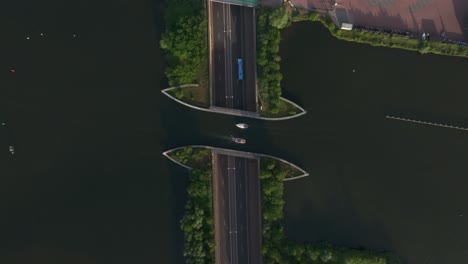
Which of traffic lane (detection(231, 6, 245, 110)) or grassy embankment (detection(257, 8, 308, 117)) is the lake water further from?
traffic lane (detection(231, 6, 245, 110))

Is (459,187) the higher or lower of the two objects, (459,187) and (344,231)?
the higher

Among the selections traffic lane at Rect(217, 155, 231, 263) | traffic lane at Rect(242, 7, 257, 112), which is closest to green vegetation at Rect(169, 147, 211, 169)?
traffic lane at Rect(217, 155, 231, 263)

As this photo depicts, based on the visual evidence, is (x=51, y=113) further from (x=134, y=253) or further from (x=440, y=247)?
(x=440, y=247)

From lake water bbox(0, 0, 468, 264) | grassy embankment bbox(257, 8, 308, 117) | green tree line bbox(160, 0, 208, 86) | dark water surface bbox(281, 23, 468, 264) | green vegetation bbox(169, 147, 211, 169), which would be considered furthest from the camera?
lake water bbox(0, 0, 468, 264)

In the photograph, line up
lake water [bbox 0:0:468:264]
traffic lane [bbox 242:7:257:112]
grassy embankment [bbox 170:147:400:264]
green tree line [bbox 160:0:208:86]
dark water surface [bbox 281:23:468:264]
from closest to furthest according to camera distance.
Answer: grassy embankment [bbox 170:147:400:264] → green tree line [bbox 160:0:208:86] → dark water surface [bbox 281:23:468:264] → lake water [bbox 0:0:468:264] → traffic lane [bbox 242:7:257:112]

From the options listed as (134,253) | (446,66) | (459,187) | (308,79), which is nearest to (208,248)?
(134,253)

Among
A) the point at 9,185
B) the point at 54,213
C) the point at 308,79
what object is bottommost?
the point at 54,213

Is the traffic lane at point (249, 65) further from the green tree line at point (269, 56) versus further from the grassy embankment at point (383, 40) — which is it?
the grassy embankment at point (383, 40)

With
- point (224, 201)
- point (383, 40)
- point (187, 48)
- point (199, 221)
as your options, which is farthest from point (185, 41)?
point (383, 40)

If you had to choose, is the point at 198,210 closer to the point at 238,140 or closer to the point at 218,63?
the point at 238,140
